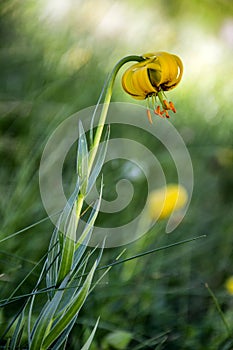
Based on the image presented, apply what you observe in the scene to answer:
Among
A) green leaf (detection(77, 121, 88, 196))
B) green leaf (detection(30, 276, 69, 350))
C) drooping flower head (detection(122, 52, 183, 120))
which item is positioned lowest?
green leaf (detection(30, 276, 69, 350))

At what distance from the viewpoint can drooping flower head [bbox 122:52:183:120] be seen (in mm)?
586

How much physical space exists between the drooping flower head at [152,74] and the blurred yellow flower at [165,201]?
1.97 feet

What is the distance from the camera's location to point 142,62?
60 cm

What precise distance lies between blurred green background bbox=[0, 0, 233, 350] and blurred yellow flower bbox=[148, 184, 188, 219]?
0.14 feet

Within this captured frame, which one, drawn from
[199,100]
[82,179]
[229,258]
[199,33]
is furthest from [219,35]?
[82,179]

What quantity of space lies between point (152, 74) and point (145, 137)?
3.01 feet

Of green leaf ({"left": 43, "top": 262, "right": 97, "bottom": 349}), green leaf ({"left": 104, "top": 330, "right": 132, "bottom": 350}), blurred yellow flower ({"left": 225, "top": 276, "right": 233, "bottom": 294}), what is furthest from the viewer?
blurred yellow flower ({"left": 225, "top": 276, "right": 233, "bottom": 294})

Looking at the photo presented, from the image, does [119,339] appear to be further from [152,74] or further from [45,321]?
[152,74]

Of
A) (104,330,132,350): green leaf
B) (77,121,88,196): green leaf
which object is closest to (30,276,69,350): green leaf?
(77,121,88,196): green leaf

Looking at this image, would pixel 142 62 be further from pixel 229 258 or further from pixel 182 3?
pixel 182 3

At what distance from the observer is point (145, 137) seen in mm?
1536

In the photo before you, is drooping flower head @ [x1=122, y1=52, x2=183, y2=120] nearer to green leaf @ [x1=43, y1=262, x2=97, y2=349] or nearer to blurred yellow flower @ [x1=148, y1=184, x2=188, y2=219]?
green leaf @ [x1=43, y1=262, x2=97, y2=349]

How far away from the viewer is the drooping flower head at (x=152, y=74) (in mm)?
586

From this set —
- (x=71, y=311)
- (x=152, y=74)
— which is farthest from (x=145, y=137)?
(x=71, y=311)
